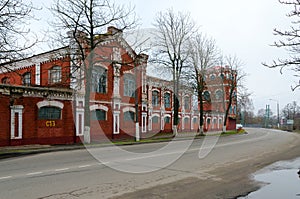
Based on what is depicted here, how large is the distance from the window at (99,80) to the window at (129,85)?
3.10 metres

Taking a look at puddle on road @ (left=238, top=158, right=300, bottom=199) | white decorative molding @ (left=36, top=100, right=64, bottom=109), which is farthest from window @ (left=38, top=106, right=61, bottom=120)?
puddle on road @ (left=238, top=158, right=300, bottom=199)

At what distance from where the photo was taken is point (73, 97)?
2397 cm

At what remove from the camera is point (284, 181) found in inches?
356

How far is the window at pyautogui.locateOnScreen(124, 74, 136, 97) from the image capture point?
30400mm

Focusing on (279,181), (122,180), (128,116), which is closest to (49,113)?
(128,116)

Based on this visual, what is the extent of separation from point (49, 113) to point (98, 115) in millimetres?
5667

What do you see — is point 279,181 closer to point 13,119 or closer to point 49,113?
point 13,119

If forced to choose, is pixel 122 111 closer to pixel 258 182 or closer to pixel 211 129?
pixel 258 182

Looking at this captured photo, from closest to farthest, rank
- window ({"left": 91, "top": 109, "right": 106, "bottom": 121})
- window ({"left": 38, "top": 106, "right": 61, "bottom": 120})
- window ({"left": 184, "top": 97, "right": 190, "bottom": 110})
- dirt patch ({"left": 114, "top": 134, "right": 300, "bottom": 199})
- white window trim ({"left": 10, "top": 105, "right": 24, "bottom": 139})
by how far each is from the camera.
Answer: dirt patch ({"left": 114, "top": 134, "right": 300, "bottom": 199}) < white window trim ({"left": 10, "top": 105, "right": 24, "bottom": 139}) < window ({"left": 38, "top": 106, "right": 61, "bottom": 120}) < window ({"left": 91, "top": 109, "right": 106, "bottom": 121}) < window ({"left": 184, "top": 97, "right": 190, "bottom": 110})

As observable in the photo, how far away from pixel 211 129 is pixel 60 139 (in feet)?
118

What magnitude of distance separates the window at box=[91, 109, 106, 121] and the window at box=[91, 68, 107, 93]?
183cm

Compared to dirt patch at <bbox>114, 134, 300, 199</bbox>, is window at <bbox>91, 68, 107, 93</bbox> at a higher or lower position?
higher

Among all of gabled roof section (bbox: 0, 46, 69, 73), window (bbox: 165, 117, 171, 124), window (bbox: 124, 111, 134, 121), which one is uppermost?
gabled roof section (bbox: 0, 46, 69, 73)

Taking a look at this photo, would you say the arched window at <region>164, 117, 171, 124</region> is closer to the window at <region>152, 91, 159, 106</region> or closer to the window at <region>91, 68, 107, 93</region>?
the window at <region>152, 91, 159, 106</region>
